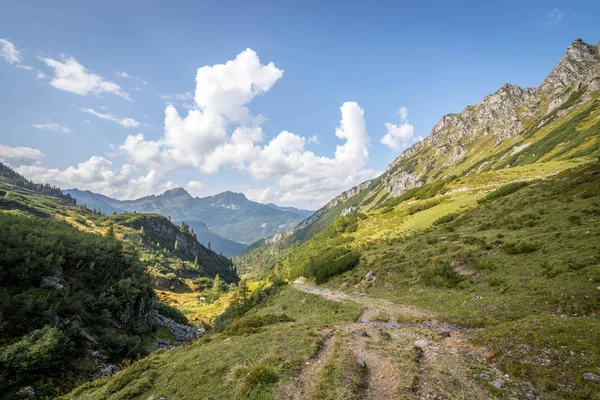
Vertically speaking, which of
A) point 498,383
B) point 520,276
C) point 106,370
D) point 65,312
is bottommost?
point 106,370

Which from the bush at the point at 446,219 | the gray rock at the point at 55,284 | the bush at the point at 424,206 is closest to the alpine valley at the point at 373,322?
the gray rock at the point at 55,284

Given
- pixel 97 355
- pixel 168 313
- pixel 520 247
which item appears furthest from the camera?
pixel 168 313

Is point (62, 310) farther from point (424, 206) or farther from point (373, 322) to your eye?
point (424, 206)

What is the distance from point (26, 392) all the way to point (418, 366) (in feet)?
89.1

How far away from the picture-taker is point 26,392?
60.4ft

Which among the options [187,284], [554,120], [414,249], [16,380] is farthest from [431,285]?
[554,120]

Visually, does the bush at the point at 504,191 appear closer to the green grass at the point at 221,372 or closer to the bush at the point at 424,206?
the bush at the point at 424,206

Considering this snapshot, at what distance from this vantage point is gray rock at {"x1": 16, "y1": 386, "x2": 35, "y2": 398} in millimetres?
18112

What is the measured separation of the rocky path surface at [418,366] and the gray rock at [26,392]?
20653 mm

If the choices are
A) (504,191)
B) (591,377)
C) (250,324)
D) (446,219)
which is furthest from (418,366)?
(504,191)

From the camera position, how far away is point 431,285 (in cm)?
3184

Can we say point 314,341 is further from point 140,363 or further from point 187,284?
point 187,284

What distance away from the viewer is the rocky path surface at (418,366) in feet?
35.1

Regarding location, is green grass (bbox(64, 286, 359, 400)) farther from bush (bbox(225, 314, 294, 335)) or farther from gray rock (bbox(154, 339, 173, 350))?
gray rock (bbox(154, 339, 173, 350))
